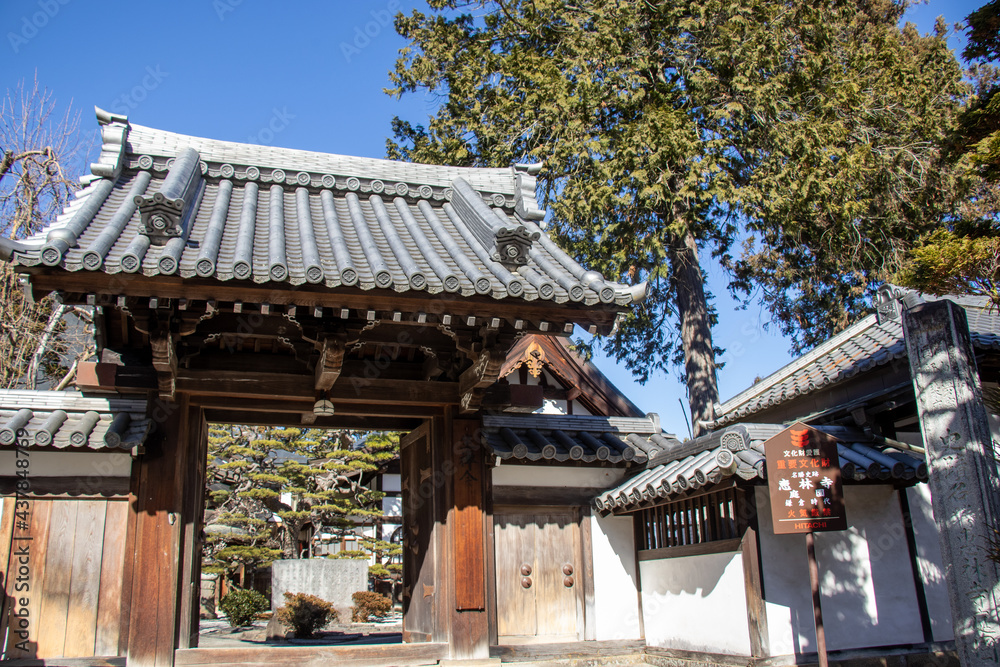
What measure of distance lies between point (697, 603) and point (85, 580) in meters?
6.25

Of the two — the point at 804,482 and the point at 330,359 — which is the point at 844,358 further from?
the point at 330,359

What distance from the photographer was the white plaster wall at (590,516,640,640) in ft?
28.1

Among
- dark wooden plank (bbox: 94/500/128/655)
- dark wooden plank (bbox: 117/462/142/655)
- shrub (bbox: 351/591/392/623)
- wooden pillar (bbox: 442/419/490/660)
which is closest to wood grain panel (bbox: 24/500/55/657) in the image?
dark wooden plank (bbox: 94/500/128/655)

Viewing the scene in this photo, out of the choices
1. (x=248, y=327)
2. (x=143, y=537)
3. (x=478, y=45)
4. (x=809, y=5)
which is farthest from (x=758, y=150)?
(x=143, y=537)

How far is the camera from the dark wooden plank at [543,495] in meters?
8.45

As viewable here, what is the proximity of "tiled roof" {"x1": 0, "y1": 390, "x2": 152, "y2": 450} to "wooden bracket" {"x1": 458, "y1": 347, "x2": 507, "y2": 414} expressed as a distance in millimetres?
2962

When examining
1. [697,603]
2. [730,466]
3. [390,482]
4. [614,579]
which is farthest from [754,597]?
[390,482]

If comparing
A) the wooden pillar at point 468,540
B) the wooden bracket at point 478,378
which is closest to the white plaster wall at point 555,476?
the wooden pillar at point 468,540

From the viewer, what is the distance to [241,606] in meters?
17.1

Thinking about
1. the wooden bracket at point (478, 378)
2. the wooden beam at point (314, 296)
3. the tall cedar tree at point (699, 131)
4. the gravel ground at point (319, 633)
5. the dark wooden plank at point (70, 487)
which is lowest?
the gravel ground at point (319, 633)

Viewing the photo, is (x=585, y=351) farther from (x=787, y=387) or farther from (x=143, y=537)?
(x=143, y=537)

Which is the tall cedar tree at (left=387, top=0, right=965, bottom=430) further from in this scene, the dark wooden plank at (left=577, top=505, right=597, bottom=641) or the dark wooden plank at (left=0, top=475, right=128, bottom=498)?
the dark wooden plank at (left=0, top=475, right=128, bottom=498)

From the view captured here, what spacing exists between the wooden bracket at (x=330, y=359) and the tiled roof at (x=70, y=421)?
170 centimetres

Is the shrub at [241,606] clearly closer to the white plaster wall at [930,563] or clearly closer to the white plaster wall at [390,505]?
the white plaster wall at [390,505]
